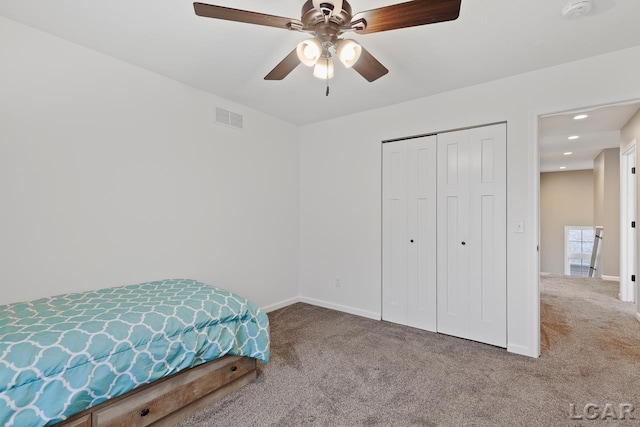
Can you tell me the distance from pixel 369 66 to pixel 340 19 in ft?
1.37

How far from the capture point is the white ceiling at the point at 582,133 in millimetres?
3590

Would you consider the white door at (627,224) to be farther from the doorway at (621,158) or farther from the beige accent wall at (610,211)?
the beige accent wall at (610,211)

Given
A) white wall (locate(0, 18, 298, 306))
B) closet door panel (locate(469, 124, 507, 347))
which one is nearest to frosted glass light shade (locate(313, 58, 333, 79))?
white wall (locate(0, 18, 298, 306))

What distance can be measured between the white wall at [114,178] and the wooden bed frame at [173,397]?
3.67 ft

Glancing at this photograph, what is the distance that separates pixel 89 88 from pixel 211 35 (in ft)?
3.50

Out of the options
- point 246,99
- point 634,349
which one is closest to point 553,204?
point 634,349

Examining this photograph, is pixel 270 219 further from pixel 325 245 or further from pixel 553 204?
pixel 553 204

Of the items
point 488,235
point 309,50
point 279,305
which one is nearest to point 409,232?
point 488,235

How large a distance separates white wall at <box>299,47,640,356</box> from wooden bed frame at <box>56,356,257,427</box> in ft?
6.19

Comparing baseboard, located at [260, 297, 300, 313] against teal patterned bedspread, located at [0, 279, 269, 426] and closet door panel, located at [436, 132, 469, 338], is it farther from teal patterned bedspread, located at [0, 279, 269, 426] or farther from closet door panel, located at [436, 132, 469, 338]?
closet door panel, located at [436, 132, 469, 338]

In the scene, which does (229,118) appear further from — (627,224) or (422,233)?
(627,224)

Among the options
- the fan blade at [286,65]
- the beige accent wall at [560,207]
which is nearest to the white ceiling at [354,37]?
the fan blade at [286,65]

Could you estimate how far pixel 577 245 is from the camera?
806cm

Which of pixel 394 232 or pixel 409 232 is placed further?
pixel 394 232
